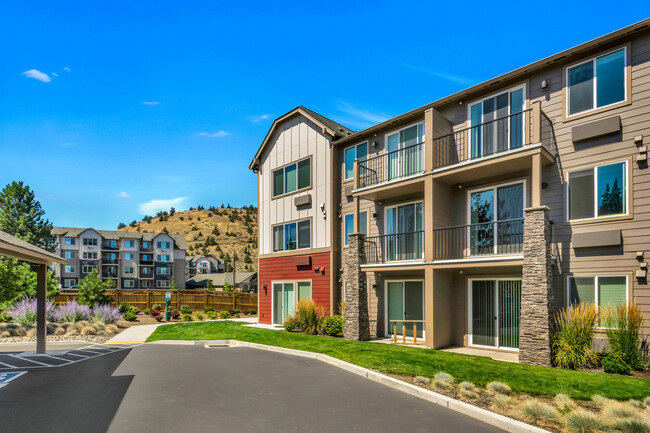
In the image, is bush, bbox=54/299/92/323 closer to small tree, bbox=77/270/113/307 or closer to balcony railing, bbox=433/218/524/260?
small tree, bbox=77/270/113/307

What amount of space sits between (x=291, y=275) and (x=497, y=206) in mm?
10946

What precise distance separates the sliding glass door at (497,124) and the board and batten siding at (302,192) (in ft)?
23.6

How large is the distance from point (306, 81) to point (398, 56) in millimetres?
4565

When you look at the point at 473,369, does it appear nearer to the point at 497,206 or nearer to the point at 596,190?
the point at 497,206

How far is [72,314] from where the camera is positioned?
20.2 metres

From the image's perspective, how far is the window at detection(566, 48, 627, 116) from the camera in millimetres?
11781

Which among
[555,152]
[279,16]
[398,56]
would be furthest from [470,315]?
[279,16]

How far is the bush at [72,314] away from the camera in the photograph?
19969 mm

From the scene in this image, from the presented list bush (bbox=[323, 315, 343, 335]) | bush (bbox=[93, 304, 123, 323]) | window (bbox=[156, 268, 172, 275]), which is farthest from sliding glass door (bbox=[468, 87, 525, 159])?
window (bbox=[156, 268, 172, 275])

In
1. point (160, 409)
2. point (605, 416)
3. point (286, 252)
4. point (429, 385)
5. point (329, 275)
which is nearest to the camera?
point (605, 416)

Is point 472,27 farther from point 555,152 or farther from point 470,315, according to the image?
point 470,315

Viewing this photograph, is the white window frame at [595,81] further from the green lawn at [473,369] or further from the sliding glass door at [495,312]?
the green lawn at [473,369]

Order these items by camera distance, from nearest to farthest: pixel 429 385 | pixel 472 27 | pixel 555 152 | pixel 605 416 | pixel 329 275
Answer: pixel 605 416, pixel 429 385, pixel 555 152, pixel 472 27, pixel 329 275

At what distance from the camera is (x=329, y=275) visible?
63.6ft
